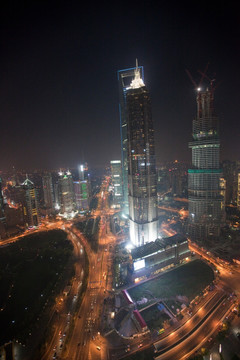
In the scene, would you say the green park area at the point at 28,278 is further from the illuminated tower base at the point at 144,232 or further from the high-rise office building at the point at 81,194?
the high-rise office building at the point at 81,194

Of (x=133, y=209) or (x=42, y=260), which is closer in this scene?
(x=42, y=260)

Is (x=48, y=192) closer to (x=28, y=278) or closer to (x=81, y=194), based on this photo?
(x=81, y=194)

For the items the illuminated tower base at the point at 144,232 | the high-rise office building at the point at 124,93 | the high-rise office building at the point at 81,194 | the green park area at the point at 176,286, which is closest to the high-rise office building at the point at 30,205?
the high-rise office building at the point at 81,194

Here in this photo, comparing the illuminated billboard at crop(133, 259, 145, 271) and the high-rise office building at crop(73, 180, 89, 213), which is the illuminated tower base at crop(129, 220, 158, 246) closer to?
the illuminated billboard at crop(133, 259, 145, 271)

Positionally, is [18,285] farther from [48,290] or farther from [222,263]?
[222,263]

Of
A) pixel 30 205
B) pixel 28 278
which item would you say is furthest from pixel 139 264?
pixel 30 205

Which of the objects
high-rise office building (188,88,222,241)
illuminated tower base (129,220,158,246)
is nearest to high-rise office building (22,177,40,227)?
illuminated tower base (129,220,158,246)

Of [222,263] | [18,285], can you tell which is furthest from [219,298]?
[18,285]
